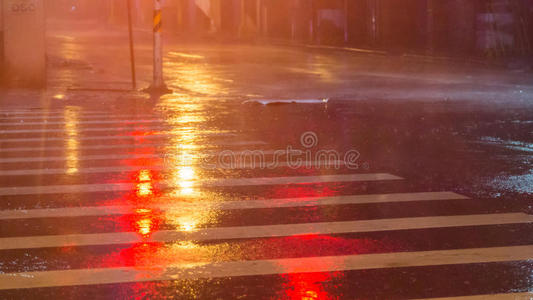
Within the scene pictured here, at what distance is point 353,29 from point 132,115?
32.4m

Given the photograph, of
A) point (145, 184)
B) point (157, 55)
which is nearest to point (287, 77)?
point (157, 55)

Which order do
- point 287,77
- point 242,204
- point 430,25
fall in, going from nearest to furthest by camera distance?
Answer: point 242,204 → point 287,77 → point 430,25

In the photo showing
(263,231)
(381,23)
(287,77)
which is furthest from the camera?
(381,23)

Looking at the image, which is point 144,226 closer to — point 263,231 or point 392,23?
point 263,231

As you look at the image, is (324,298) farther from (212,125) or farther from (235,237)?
(212,125)

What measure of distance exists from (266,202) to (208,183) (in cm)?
114

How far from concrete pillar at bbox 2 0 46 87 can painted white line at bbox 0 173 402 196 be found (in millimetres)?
12693

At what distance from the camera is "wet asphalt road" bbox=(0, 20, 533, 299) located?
5645 mm

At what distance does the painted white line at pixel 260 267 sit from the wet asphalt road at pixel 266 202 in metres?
0.01

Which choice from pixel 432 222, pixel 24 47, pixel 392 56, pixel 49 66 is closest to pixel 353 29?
pixel 392 56

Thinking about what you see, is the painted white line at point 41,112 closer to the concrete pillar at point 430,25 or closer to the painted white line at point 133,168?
the painted white line at point 133,168

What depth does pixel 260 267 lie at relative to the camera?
590cm

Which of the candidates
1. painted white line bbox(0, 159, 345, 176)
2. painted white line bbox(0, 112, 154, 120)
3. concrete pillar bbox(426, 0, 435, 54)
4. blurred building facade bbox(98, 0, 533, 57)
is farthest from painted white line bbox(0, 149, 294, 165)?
concrete pillar bbox(426, 0, 435, 54)

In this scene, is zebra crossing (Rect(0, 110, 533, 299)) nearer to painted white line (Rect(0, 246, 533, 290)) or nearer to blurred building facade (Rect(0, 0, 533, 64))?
painted white line (Rect(0, 246, 533, 290))
